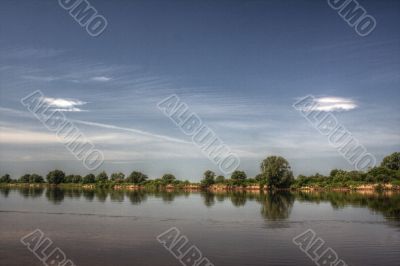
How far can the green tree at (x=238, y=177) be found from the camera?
142500mm

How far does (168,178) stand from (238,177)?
29.1 metres

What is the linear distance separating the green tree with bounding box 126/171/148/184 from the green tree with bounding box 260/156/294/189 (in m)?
59.3

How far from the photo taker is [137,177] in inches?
6580

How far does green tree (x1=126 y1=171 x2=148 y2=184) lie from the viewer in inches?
6565

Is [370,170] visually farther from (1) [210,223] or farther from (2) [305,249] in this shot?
(2) [305,249]

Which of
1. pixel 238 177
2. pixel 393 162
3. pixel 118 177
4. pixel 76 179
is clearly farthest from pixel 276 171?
pixel 76 179

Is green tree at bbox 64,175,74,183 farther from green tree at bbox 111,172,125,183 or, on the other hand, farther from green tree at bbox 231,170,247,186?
green tree at bbox 231,170,247,186

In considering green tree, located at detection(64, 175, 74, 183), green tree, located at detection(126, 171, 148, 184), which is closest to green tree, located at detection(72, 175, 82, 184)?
green tree, located at detection(64, 175, 74, 183)

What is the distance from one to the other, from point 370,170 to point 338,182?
30.0 feet

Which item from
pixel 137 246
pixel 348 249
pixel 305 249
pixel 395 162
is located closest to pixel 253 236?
pixel 305 249

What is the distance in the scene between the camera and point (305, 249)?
2503cm

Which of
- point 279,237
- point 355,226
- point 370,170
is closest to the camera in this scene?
point 279,237

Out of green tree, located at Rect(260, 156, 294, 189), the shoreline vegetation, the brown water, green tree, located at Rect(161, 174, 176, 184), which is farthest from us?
green tree, located at Rect(161, 174, 176, 184)

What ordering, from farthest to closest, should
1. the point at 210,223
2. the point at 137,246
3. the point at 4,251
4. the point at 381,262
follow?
1. the point at 210,223
2. the point at 137,246
3. the point at 4,251
4. the point at 381,262
